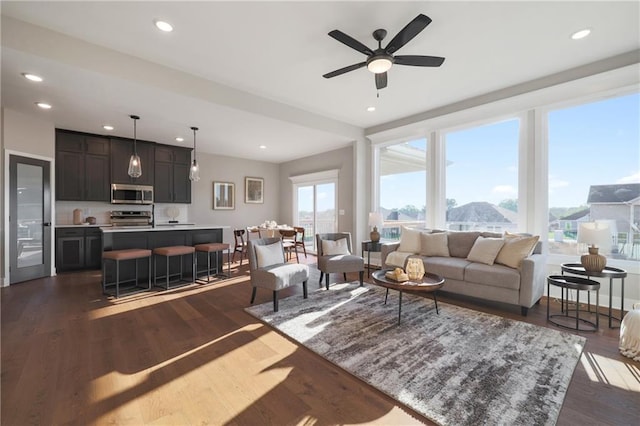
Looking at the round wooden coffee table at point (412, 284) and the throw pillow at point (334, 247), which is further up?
the throw pillow at point (334, 247)

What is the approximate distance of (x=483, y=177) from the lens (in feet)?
15.2

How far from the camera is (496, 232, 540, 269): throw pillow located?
3.37 m

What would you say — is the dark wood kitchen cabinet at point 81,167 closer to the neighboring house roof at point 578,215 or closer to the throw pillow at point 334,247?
the throw pillow at point 334,247

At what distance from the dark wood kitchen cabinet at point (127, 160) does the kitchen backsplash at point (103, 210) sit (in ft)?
2.07

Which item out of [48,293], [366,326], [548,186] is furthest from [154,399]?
[548,186]

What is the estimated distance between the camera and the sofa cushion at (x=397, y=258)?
4293mm

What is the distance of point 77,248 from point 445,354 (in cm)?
639

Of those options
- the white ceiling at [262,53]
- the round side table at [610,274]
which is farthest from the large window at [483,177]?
the round side table at [610,274]

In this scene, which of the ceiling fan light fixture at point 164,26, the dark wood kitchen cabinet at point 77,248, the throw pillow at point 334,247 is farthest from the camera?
the dark wood kitchen cabinet at point 77,248

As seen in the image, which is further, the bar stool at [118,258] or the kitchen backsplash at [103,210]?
the kitchen backsplash at [103,210]

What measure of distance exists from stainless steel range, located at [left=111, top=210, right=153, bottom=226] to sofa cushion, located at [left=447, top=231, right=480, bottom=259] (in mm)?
6248

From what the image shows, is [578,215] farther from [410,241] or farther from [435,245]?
[410,241]

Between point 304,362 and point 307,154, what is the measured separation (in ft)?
19.5

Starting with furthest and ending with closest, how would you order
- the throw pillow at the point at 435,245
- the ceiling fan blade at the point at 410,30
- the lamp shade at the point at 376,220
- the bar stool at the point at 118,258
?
the lamp shade at the point at 376,220 → the throw pillow at the point at 435,245 → the bar stool at the point at 118,258 → the ceiling fan blade at the point at 410,30
